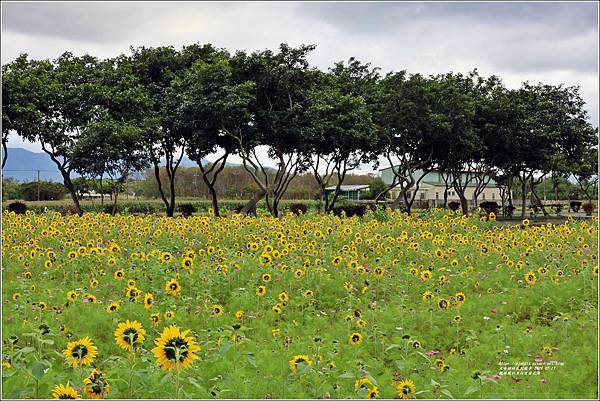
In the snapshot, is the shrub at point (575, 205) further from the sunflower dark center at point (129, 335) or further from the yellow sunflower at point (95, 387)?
the yellow sunflower at point (95, 387)

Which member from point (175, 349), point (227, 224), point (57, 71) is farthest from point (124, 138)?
point (175, 349)

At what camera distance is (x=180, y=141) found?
20.7 m

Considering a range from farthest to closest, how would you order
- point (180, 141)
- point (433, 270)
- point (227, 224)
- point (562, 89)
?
1. point (562, 89)
2. point (180, 141)
3. point (227, 224)
4. point (433, 270)

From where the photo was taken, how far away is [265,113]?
18.2m

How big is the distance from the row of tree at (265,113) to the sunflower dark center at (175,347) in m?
14.4

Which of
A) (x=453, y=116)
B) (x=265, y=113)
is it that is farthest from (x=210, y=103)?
(x=453, y=116)

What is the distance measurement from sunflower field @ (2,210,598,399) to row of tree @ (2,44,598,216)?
28.8 feet

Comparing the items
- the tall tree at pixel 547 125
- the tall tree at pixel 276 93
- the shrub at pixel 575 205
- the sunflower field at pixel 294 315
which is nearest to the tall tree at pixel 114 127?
the tall tree at pixel 276 93

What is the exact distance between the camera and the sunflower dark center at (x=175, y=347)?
89.6 inches

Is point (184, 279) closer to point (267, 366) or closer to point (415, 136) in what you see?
point (267, 366)

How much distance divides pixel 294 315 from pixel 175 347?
2.90 m

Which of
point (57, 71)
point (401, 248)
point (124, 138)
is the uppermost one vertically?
point (57, 71)

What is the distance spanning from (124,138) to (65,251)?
32.4 feet

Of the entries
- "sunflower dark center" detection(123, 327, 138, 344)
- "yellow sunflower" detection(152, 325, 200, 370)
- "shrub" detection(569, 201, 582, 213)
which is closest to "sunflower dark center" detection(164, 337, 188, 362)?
"yellow sunflower" detection(152, 325, 200, 370)
